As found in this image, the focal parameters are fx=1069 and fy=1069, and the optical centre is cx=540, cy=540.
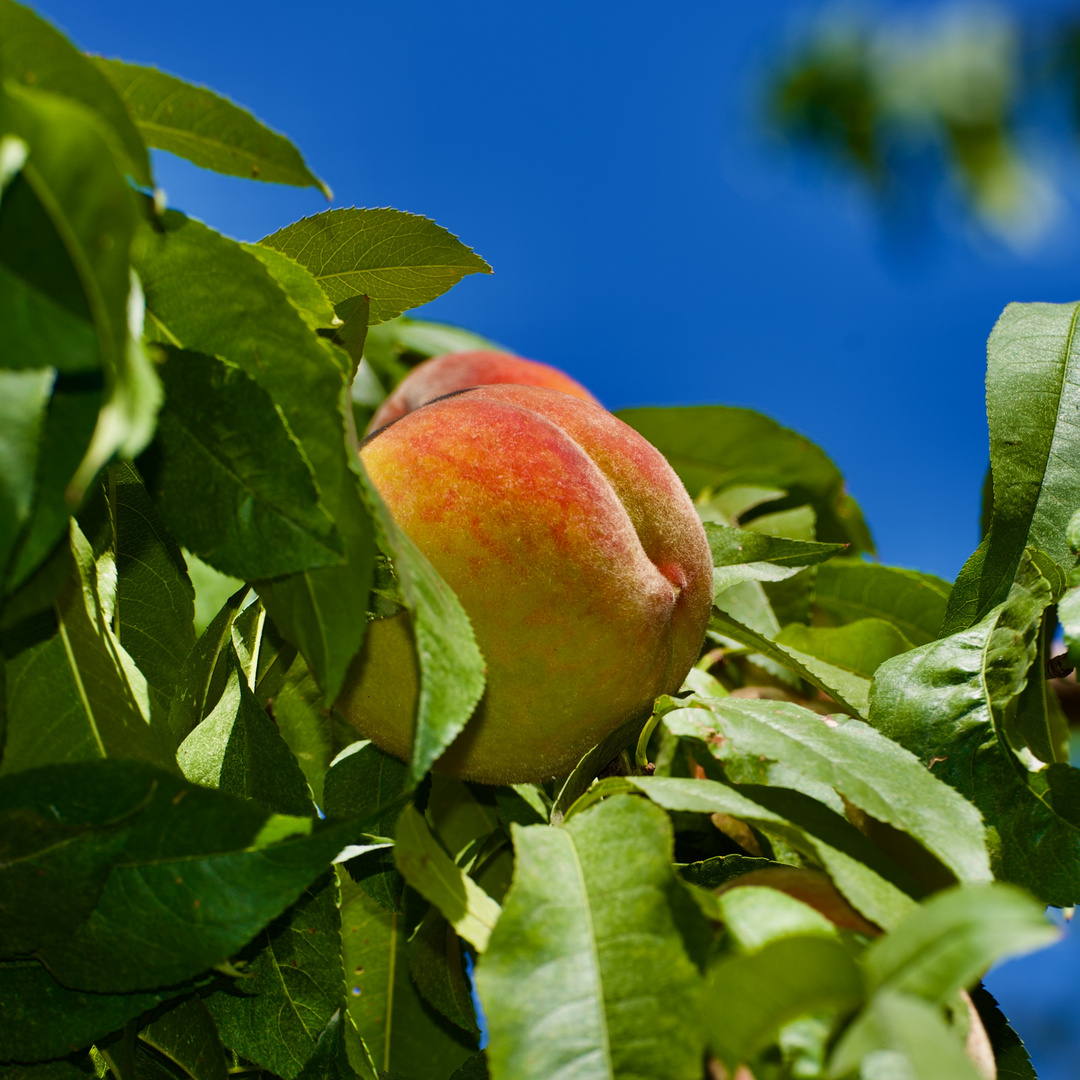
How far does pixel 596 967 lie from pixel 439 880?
15cm

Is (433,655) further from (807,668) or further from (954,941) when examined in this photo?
(807,668)

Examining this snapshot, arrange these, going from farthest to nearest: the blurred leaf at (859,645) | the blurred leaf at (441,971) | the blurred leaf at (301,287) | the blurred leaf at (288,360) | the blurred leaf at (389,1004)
Answer: 1. the blurred leaf at (859,645)
2. the blurred leaf at (389,1004)
3. the blurred leaf at (441,971)
4. the blurred leaf at (301,287)
5. the blurred leaf at (288,360)

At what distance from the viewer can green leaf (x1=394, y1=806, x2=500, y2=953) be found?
2.16 ft

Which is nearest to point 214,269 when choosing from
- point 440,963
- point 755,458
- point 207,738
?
point 207,738

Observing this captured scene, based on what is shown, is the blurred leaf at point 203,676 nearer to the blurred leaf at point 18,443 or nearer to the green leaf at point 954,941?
the blurred leaf at point 18,443

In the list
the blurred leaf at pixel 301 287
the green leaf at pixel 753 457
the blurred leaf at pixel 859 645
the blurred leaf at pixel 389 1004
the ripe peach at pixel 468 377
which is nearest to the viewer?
the blurred leaf at pixel 301 287

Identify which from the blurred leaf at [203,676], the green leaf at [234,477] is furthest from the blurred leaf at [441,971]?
the green leaf at [234,477]

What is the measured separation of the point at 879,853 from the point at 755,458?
54.4 inches

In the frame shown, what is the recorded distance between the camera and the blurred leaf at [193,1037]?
87 centimetres

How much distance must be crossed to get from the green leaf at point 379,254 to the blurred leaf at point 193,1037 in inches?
24.1

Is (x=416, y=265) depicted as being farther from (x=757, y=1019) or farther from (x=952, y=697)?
(x=757, y=1019)

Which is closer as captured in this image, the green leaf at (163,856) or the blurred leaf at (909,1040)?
the blurred leaf at (909,1040)

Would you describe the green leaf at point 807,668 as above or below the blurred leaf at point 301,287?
below

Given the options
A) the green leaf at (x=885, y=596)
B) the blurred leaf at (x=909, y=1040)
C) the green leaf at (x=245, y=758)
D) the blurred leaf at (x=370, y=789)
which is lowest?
the blurred leaf at (x=370, y=789)
